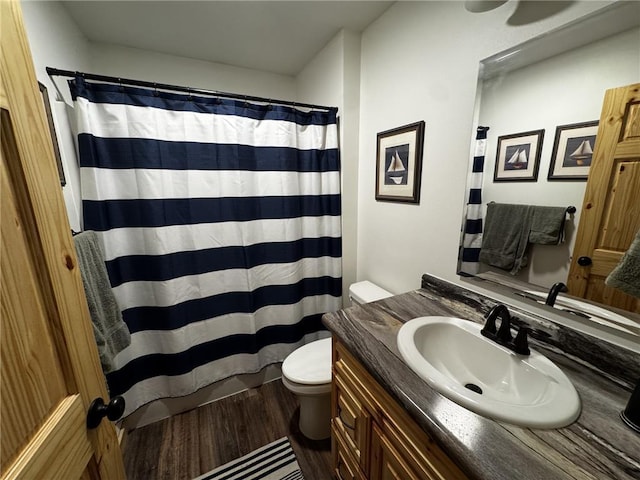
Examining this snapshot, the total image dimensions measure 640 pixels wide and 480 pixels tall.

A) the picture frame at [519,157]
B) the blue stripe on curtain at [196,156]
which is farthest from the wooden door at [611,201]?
the blue stripe on curtain at [196,156]

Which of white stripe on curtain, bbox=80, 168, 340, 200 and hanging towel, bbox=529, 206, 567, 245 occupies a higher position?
white stripe on curtain, bbox=80, 168, 340, 200

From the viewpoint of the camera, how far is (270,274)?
1.76m

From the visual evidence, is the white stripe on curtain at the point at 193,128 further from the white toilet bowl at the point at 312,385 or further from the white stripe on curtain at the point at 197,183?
the white toilet bowl at the point at 312,385

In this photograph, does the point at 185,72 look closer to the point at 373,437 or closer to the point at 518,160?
the point at 518,160

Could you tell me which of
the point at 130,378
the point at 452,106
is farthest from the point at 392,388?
the point at 130,378

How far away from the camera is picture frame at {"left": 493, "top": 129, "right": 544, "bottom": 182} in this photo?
0.91 m

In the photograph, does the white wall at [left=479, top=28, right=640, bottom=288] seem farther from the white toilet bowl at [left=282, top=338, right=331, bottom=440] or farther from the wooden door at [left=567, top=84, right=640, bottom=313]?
the white toilet bowl at [left=282, top=338, right=331, bottom=440]

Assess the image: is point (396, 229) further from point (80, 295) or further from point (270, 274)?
point (80, 295)

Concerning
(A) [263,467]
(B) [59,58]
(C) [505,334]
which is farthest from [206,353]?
(B) [59,58]

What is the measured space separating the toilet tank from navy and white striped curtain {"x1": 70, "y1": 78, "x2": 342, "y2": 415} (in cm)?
24

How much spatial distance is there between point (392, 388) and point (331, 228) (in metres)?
1.24

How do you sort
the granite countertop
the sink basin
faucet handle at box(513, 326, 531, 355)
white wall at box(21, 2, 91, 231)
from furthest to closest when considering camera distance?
white wall at box(21, 2, 91, 231) < faucet handle at box(513, 326, 531, 355) < the sink basin < the granite countertop

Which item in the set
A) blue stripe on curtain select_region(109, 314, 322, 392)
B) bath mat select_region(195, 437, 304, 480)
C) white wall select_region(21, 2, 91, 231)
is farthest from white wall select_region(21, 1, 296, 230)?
bath mat select_region(195, 437, 304, 480)

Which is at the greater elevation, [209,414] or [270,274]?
[270,274]
